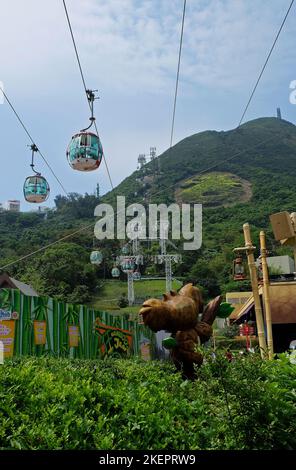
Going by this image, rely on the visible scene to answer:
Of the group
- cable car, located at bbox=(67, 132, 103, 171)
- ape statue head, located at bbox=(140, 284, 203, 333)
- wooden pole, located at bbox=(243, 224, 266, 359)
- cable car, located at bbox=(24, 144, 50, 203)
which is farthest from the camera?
cable car, located at bbox=(24, 144, 50, 203)

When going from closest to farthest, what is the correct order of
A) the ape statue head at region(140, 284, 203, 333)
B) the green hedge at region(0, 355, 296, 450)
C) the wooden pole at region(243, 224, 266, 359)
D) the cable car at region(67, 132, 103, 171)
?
the green hedge at region(0, 355, 296, 450)
the cable car at region(67, 132, 103, 171)
the ape statue head at region(140, 284, 203, 333)
the wooden pole at region(243, 224, 266, 359)

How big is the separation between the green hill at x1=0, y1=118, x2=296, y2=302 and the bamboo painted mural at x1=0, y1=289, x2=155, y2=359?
27.0 ft

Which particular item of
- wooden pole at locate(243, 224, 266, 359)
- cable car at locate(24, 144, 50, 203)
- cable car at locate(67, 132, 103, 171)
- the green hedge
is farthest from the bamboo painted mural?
the green hedge

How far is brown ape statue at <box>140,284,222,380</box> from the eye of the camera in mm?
6801

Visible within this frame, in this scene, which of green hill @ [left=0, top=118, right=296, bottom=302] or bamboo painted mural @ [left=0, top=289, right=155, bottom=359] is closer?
bamboo painted mural @ [left=0, top=289, right=155, bottom=359]

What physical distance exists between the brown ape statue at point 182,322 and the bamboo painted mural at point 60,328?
256 cm

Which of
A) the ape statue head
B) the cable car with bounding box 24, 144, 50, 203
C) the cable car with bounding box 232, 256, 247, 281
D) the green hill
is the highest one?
the green hill

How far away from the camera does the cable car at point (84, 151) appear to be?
620cm

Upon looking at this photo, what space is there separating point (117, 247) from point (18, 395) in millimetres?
58133

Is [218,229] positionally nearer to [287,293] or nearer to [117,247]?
[117,247]

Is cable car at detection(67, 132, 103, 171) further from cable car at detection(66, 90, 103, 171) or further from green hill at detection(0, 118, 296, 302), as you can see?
green hill at detection(0, 118, 296, 302)

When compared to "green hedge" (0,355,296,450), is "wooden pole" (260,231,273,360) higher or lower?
higher

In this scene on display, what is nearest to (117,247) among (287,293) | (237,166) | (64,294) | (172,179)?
(64,294)

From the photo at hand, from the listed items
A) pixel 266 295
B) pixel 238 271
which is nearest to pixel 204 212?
pixel 238 271
